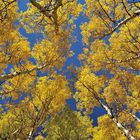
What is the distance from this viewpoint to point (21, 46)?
33.1ft

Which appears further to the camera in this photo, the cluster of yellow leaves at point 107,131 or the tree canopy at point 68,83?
the cluster of yellow leaves at point 107,131

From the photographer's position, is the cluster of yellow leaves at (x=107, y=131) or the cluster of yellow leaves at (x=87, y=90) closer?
the cluster of yellow leaves at (x=87, y=90)

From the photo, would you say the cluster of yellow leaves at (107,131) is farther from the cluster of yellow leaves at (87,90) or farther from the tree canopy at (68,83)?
the cluster of yellow leaves at (87,90)

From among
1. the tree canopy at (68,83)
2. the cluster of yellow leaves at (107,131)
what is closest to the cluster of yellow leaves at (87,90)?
the tree canopy at (68,83)

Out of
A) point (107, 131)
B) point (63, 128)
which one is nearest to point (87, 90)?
point (63, 128)

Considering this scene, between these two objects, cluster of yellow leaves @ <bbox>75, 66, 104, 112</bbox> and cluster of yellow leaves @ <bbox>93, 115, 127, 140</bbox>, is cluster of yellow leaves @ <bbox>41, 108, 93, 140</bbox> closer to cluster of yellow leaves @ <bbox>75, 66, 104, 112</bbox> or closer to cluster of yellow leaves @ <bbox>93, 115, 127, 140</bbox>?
cluster of yellow leaves @ <bbox>75, 66, 104, 112</bbox>

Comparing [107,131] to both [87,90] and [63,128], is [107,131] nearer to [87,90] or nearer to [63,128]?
[63,128]

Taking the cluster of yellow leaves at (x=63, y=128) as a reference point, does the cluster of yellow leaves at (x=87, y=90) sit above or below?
above

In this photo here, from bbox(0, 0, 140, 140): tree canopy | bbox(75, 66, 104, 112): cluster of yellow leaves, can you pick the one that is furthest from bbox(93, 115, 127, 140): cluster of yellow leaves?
bbox(75, 66, 104, 112): cluster of yellow leaves

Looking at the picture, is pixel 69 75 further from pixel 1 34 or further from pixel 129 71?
pixel 1 34

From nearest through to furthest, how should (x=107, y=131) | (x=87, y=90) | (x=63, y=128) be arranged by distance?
(x=87, y=90)
(x=63, y=128)
(x=107, y=131)

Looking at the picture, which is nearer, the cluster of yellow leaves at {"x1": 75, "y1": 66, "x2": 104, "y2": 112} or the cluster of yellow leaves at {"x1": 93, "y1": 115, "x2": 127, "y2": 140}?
the cluster of yellow leaves at {"x1": 75, "y1": 66, "x2": 104, "y2": 112}

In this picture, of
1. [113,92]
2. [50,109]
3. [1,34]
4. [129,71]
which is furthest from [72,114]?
[1,34]

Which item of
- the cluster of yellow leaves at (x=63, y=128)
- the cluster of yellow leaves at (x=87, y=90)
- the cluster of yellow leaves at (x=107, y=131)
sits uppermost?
the cluster of yellow leaves at (x=87, y=90)
